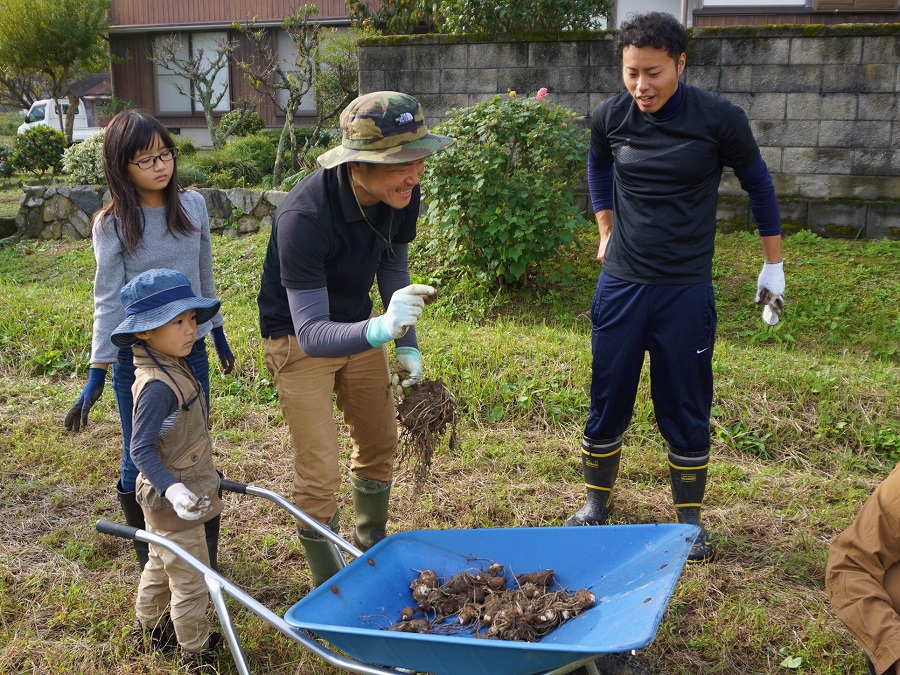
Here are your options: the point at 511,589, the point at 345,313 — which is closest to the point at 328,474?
the point at 345,313

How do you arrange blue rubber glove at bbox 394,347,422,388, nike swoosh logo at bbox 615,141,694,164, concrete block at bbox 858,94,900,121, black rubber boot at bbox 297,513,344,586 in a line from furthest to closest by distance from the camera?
concrete block at bbox 858,94,900,121 < nike swoosh logo at bbox 615,141,694,164 < blue rubber glove at bbox 394,347,422,388 < black rubber boot at bbox 297,513,344,586

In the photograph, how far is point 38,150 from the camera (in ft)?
46.5

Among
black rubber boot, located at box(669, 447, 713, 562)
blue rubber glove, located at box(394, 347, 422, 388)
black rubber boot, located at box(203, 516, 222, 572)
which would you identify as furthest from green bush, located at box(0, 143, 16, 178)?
black rubber boot, located at box(669, 447, 713, 562)

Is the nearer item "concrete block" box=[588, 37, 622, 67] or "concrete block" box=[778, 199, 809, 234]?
"concrete block" box=[778, 199, 809, 234]

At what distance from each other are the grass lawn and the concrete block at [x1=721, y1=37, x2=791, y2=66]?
209 cm

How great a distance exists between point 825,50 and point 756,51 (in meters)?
0.59

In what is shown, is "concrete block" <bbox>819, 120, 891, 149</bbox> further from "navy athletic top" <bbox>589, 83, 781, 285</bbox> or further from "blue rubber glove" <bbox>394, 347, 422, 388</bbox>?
"blue rubber glove" <bbox>394, 347, 422, 388</bbox>

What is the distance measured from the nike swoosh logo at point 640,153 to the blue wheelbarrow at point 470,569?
1502mm

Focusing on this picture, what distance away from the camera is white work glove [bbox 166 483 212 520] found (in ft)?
7.81

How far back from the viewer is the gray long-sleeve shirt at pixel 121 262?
306cm

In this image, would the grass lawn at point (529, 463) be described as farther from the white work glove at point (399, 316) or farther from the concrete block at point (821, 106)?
the concrete block at point (821, 106)

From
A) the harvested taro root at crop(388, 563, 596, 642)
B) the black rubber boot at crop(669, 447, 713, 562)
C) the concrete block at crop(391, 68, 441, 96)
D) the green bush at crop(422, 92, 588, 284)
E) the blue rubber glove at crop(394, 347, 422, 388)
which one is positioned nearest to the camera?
the harvested taro root at crop(388, 563, 596, 642)

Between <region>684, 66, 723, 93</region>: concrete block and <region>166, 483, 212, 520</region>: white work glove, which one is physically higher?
<region>684, 66, 723, 93</region>: concrete block

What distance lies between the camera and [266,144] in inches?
501
